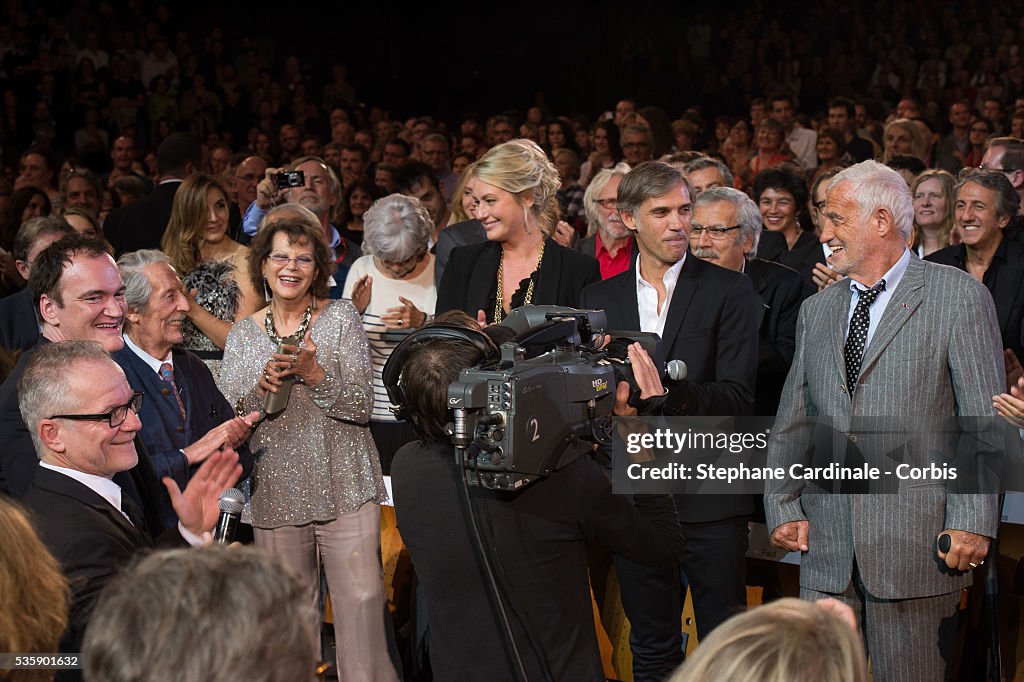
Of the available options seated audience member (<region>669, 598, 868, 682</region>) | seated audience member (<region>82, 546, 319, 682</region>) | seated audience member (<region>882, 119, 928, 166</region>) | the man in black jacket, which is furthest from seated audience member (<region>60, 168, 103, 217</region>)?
seated audience member (<region>669, 598, 868, 682</region>)

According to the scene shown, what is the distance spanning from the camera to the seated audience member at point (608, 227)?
17.4 feet

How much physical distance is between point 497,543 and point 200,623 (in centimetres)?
102

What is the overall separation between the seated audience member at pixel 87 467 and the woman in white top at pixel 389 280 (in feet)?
6.90

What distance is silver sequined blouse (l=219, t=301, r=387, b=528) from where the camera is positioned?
4016 mm

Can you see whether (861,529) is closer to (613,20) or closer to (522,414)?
(522,414)

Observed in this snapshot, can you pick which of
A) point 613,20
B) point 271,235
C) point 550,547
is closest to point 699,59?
point 613,20

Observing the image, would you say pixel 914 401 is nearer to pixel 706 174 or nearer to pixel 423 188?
pixel 706 174

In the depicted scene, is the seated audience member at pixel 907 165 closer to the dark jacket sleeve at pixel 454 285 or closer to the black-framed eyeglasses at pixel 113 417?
the dark jacket sleeve at pixel 454 285

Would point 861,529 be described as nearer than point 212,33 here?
Yes

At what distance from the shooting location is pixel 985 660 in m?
3.83

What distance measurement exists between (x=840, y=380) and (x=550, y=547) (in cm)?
112

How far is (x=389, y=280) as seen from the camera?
514 centimetres

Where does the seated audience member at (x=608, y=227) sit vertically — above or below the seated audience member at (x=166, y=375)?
above

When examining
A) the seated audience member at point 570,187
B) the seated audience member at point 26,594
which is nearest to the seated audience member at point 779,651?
the seated audience member at point 26,594
